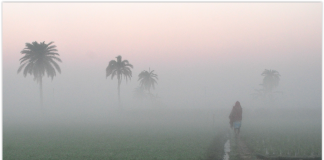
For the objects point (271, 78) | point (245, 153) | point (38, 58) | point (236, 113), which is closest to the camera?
point (245, 153)

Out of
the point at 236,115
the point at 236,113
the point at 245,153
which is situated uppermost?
the point at 236,113

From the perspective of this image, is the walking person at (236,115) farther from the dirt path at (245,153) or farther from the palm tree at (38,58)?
the palm tree at (38,58)

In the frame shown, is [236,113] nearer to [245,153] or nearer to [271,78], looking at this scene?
[245,153]

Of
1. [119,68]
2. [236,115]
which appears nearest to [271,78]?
[119,68]

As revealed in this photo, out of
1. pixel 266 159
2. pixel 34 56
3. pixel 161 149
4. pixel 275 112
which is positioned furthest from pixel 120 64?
pixel 266 159

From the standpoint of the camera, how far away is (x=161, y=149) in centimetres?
1775

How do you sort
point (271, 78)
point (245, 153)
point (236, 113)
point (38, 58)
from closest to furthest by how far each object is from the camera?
1. point (245, 153)
2. point (236, 113)
3. point (38, 58)
4. point (271, 78)

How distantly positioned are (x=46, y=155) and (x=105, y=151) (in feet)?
9.63

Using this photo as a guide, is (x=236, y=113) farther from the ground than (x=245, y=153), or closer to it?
farther from the ground

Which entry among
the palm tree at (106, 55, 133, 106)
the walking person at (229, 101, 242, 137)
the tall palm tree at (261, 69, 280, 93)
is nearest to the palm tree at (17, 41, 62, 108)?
Result: the palm tree at (106, 55, 133, 106)

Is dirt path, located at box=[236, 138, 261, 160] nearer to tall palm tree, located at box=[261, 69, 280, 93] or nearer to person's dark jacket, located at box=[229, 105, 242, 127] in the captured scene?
person's dark jacket, located at box=[229, 105, 242, 127]

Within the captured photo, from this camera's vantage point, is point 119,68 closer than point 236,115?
No

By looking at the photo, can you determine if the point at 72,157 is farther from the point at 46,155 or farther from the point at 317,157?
the point at 317,157

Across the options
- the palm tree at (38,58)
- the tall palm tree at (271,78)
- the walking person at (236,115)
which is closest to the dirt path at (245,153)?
the walking person at (236,115)
